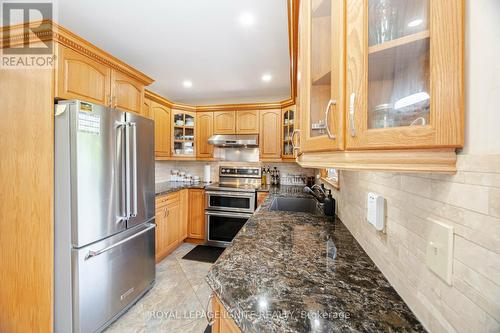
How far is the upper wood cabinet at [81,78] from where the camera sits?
1.35 m

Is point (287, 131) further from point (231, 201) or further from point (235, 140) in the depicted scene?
point (231, 201)

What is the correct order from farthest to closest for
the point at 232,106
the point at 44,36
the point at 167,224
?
the point at 232,106 → the point at 167,224 → the point at 44,36

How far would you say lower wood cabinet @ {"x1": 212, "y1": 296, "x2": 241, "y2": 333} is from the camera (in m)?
0.64

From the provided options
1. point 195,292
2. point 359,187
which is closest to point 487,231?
point 359,187

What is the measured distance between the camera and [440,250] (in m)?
0.45

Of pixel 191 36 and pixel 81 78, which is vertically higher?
pixel 191 36

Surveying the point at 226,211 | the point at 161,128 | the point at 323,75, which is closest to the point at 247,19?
the point at 323,75

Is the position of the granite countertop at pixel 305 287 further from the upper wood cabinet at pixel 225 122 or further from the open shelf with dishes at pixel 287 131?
the upper wood cabinet at pixel 225 122

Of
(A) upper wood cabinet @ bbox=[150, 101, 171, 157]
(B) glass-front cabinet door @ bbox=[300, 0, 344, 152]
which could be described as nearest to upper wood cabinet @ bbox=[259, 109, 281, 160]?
(A) upper wood cabinet @ bbox=[150, 101, 171, 157]

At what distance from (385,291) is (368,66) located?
692 millimetres

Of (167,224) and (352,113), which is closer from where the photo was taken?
(352,113)

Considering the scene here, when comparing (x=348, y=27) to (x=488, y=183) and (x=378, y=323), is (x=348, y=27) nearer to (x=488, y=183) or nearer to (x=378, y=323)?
(x=488, y=183)

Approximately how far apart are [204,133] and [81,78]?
198cm

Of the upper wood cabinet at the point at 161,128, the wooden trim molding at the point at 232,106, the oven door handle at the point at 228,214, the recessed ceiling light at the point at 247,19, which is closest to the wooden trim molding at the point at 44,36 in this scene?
the recessed ceiling light at the point at 247,19
